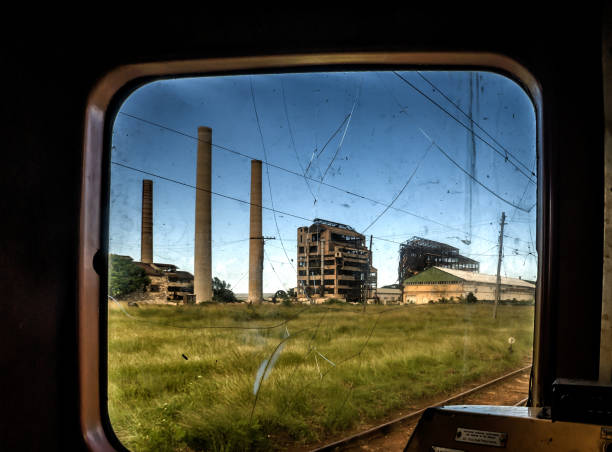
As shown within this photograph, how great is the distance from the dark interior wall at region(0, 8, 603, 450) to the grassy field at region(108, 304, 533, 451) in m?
0.21

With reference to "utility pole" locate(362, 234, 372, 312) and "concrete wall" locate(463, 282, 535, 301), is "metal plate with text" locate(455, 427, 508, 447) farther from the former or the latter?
"utility pole" locate(362, 234, 372, 312)

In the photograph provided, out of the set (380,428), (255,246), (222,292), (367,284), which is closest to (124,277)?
(222,292)

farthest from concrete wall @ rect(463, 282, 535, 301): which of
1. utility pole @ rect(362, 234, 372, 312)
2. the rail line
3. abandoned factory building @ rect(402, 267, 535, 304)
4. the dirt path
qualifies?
the dirt path

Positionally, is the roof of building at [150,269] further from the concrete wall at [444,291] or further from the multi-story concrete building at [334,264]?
the concrete wall at [444,291]

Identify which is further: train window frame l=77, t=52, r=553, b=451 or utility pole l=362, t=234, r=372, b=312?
utility pole l=362, t=234, r=372, b=312

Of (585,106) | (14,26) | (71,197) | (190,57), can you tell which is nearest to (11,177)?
(71,197)

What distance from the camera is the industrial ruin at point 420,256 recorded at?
1704 millimetres

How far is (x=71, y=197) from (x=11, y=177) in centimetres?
17

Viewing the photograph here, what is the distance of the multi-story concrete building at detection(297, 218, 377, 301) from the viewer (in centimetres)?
173

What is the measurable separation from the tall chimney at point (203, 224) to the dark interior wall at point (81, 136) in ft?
2.02

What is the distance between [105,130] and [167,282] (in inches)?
31.3

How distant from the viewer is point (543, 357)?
1.04m

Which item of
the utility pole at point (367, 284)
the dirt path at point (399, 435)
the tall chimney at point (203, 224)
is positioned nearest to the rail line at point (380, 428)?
the dirt path at point (399, 435)

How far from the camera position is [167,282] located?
1.91 metres
